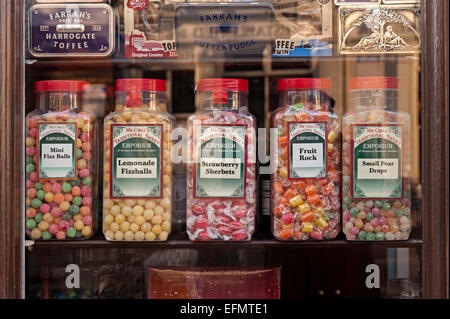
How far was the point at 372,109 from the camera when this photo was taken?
1.14 meters

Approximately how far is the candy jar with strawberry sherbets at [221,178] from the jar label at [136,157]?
8cm

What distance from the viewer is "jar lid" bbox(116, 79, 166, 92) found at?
45.3 inches

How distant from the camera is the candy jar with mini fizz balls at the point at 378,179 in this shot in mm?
1114

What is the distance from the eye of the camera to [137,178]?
1119mm

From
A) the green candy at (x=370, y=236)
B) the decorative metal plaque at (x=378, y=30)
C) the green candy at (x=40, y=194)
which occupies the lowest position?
the green candy at (x=370, y=236)

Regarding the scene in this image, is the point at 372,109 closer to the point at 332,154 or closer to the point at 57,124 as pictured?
the point at 332,154

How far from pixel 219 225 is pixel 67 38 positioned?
579 millimetres

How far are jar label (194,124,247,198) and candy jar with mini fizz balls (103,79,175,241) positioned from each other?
0.08 m

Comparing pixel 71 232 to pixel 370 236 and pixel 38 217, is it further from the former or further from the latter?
pixel 370 236

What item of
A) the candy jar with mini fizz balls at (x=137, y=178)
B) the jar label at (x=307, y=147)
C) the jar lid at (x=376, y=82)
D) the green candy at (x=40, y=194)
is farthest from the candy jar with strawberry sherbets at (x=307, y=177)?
the green candy at (x=40, y=194)

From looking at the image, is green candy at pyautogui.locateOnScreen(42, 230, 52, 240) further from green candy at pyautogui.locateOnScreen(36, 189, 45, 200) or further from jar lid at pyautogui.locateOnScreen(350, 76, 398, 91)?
jar lid at pyautogui.locateOnScreen(350, 76, 398, 91)

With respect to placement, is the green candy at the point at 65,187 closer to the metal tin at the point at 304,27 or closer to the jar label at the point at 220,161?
the jar label at the point at 220,161

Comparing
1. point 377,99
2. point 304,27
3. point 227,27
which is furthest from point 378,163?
point 227,27

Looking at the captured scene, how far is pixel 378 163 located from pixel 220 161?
0.37 meters
